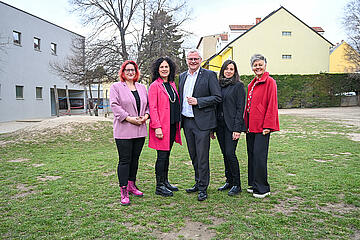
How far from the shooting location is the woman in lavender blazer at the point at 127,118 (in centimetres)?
377

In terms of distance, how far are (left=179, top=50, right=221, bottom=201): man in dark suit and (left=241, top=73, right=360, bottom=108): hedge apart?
860 inches

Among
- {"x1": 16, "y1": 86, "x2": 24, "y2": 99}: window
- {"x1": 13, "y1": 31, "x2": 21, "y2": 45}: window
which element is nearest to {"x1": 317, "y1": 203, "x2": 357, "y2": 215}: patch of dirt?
{"x1": 16, "y1": 86, "x2": 24, "y2": 99}: window

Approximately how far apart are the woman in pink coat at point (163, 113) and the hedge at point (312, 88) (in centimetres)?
2186

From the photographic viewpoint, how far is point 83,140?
9.90m

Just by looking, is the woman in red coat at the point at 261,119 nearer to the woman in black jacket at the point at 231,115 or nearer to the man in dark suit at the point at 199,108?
the woman in black jacket at the point at 231,115

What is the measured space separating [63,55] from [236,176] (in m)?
28.3

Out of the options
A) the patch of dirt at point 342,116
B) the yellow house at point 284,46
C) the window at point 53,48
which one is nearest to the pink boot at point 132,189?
the patch of dirt at point 342,116

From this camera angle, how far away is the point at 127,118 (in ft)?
12.3

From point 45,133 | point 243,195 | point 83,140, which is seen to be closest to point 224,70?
point 243,195

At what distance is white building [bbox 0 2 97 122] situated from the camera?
21.2 metres

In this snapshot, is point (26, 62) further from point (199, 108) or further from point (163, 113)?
point (199, 108)

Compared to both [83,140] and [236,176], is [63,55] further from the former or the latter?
[236,176]

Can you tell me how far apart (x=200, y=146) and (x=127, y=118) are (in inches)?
41.9

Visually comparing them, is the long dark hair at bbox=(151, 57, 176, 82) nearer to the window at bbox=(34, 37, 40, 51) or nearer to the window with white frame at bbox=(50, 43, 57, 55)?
the window at bbox=(34, 37, 40, 51)
